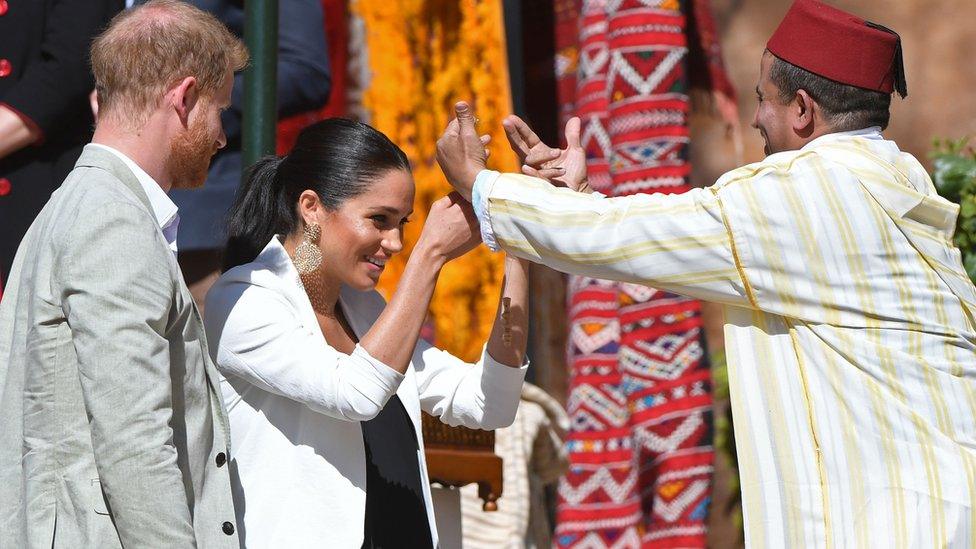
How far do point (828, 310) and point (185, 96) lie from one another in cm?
116

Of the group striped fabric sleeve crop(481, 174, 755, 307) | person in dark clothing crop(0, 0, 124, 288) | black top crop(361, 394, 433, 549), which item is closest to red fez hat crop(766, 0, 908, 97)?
striped fabric sleeve crop(481, 174, 755, 307)

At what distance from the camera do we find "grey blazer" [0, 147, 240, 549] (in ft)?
6.48

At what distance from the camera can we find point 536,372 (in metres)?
5.30

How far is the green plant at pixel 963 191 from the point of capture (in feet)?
12.8

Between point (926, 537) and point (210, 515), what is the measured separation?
120 cm

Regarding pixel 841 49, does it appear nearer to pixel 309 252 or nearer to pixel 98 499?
pixel 309 252

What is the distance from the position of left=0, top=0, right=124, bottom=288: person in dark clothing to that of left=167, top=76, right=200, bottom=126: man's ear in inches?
52.2

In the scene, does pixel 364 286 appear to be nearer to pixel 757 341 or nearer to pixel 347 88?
pixel 757 341

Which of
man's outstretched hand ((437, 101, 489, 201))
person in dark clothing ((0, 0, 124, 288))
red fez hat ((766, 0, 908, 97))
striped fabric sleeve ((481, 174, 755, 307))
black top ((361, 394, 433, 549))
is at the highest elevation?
person in dark clothing ((0, 0, 124, 288))

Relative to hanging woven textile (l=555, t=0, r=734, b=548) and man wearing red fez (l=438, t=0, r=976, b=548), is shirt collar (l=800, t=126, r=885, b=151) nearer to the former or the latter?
man wearing red fez (l=438, t=0, r=976, b=548)

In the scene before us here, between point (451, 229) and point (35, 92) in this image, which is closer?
point (451, 229)

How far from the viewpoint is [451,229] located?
2.60 meters

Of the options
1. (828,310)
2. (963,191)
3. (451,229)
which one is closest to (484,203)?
(451,229)

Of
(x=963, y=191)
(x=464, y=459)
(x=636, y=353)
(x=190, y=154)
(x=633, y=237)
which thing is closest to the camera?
(x=190, y=154)
